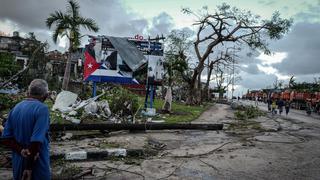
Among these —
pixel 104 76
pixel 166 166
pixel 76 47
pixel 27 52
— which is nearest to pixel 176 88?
pixel 27 52

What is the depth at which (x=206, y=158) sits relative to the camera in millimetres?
10031

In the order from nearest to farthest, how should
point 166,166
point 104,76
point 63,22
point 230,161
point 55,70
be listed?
point 166,166 < point 230,161 < point 104,76 < point 63,22 < point 55,70

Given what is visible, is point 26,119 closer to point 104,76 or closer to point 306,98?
point 104,76

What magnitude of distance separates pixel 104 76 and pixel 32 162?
54.1 feet

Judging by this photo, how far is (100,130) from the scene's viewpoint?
44.1 ft

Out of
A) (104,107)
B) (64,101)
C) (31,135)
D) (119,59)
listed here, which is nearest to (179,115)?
(119,59)

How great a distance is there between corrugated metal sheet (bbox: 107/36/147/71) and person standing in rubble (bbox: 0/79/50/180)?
633 inches

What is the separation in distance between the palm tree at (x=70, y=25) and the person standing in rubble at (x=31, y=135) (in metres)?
22.6

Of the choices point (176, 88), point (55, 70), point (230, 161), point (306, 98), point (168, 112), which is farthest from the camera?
point (176, 88)

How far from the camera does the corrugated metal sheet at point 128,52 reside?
20.6 m

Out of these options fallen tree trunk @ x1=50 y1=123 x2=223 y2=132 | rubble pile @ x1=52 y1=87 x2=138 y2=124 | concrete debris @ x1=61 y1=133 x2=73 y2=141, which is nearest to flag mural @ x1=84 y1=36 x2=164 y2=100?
rubble pile @ x1=52 y1=87 x2=138 y2=124

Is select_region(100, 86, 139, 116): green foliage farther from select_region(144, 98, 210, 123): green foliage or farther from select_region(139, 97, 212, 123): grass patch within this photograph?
select_region(144, 98, 210, 123): green foliage

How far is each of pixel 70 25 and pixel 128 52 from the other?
837 cm

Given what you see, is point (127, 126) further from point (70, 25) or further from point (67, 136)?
point (70, 25)
